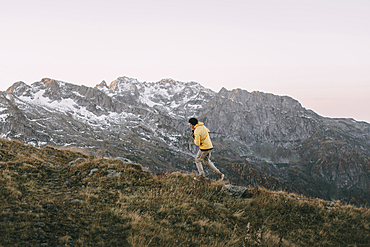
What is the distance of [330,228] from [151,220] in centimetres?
849

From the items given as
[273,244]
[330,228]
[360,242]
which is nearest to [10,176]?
[273,244]

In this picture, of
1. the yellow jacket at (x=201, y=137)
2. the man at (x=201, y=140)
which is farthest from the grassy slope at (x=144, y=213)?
the yellow jacket at (x=201, y=137)

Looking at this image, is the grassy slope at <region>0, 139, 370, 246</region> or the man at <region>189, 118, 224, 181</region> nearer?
the grassy slope at <region>0, 139, 370, 246</region>

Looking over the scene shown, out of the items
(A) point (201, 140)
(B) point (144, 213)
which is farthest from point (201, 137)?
(B) point (144, 213)

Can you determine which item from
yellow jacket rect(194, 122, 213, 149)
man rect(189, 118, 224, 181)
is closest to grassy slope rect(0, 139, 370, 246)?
man rect(189, 118, 224, 181)

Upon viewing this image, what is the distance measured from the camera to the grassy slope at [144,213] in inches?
267

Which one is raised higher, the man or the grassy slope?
the man

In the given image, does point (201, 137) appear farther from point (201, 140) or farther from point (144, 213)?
point (144, 213)

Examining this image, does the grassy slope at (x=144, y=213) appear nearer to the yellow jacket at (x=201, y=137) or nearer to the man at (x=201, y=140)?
the man at (x=201, y=140)

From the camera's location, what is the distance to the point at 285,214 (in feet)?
34.2

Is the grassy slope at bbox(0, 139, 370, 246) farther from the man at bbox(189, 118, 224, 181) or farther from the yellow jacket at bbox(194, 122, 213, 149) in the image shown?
the yellow jacket at bbox(194, 122, 213, 149)

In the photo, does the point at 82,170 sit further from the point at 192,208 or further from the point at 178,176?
the point at 192,208

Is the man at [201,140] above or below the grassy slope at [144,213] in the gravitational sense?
above

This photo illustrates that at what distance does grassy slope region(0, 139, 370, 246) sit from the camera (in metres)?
6.78
